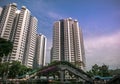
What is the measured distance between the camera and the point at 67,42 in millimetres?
128375

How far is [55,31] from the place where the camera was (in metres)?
139

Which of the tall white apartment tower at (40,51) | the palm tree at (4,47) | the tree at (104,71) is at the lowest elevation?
the tree at (104,71)

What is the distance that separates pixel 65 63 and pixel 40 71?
590 centimetres

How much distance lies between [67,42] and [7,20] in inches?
2555

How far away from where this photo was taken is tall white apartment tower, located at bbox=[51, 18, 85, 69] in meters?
123

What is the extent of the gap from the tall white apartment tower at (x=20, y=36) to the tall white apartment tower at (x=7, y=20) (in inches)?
241

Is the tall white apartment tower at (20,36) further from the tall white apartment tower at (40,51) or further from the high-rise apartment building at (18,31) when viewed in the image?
the tall white apartment tower at (40,51)

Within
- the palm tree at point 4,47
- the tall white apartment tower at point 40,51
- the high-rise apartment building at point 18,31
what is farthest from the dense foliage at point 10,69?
the tall white apartment tower at point 40,51

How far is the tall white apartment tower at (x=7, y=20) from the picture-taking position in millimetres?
115625

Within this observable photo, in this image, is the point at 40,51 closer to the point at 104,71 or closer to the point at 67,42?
the point at 67,42

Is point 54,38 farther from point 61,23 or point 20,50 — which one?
point 20,50

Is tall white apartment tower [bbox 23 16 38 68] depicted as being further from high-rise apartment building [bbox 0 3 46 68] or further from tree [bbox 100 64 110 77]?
tree [bbox 100 64 110 77]

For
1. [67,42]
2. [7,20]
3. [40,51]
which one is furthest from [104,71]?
[40,51]

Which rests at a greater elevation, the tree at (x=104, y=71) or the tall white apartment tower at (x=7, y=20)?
the tall white apartment tower at (x=7, y=20)
